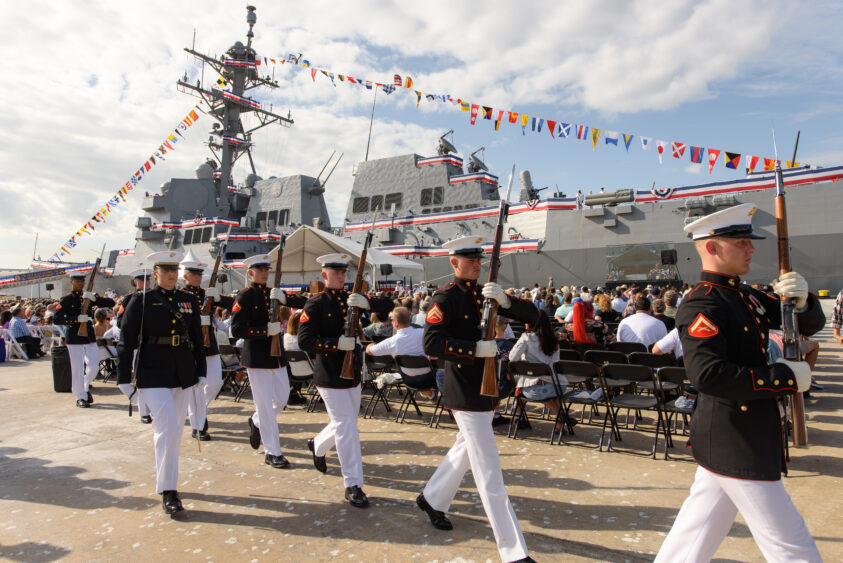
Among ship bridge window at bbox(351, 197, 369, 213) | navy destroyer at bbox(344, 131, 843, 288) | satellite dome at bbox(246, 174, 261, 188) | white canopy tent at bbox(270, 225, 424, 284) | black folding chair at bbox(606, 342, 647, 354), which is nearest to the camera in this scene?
black folding chair at bbox(606, 342, 647, 354)

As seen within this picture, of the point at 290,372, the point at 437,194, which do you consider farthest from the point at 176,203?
the point at 290,372

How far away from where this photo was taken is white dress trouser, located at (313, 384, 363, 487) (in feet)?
12.6

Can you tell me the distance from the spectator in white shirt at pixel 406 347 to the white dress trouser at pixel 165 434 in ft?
9.36

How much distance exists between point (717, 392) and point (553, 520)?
187 centimetres

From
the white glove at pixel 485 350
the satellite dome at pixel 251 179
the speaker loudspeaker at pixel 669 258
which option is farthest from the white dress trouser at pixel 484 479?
the satellite dome at pixel 251 179

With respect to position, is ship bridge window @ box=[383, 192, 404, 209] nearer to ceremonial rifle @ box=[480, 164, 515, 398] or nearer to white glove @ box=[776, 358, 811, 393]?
ceremonial rifle @ box=[480, 164, 515, 398]

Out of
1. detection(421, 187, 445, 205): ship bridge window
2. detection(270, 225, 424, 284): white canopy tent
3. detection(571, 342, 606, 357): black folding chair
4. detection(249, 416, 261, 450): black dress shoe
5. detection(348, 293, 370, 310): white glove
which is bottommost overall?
detection(249, 416, 261, 450): black dress shoe

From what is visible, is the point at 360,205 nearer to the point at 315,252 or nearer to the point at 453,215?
the point at 453,215

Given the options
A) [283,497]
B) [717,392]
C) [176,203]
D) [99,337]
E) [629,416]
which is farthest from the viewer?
[176,203]

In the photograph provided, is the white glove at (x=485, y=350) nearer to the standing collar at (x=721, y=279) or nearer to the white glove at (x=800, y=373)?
the standing collar at (x=721, y=279)

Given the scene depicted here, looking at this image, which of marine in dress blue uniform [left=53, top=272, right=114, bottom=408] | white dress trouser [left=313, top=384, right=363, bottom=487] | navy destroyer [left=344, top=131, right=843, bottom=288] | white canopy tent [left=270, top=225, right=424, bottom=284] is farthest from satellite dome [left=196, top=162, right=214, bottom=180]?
white dress trouser [left=313, top=384, right=363, bottom=487]

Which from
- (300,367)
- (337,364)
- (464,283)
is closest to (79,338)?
(300,367)

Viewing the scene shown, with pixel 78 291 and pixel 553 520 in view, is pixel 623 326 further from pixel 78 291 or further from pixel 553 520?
pixel 78 291

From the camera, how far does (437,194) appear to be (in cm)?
2472
